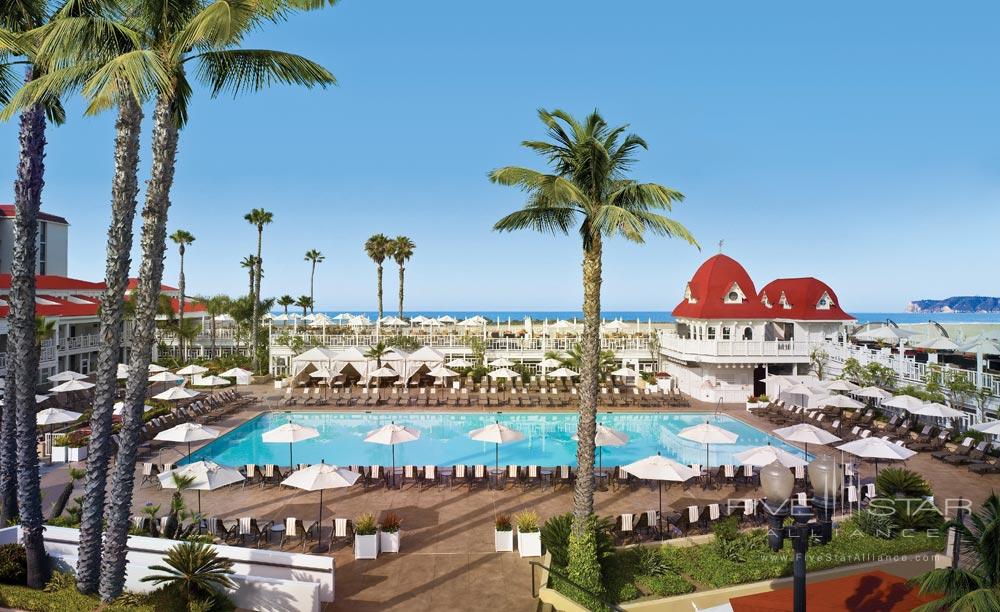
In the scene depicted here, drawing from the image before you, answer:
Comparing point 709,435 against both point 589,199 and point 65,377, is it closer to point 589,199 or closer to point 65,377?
point 589,199

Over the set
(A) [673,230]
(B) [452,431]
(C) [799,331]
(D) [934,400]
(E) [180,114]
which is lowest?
(B) [452,431]

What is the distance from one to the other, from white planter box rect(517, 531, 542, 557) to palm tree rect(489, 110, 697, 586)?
1.11 meters

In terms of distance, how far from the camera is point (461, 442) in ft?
74.2

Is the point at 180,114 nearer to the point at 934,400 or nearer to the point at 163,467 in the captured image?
the point at 163,467

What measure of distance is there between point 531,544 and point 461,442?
12.2 metres

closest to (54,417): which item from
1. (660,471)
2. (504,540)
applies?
(504,540)

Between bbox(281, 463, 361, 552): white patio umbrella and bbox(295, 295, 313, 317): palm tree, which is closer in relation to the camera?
bbox(281, 463, 361, 552): white patio umbrella

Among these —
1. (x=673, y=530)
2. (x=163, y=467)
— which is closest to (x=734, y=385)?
(x=673, y=530)

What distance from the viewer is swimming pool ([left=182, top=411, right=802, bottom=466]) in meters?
20.3

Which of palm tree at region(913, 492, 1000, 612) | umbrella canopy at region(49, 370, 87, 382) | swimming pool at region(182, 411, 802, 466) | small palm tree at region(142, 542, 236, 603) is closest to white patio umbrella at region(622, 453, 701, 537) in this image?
palm tree at region(913, 492, 1000, 612)

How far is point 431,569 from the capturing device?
1013cm

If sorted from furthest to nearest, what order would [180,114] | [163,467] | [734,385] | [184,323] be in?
[184,323], [734,385], [163,467], [180,114]

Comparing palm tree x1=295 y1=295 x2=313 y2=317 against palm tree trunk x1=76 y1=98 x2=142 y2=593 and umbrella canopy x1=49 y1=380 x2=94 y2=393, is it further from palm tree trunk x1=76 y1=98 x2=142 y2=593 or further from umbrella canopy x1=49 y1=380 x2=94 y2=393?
palm tree trunk x1=76 y1=98 x2=142 y2=593

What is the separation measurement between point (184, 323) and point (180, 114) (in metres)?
33.1
